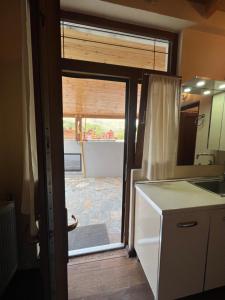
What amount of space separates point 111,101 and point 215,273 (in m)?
3.04

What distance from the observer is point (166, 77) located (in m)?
1.59

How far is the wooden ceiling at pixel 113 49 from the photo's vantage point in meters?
1.55

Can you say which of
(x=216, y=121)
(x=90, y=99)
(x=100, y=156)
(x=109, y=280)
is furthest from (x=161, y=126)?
(x=100, y=156)

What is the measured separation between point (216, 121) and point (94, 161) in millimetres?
3363

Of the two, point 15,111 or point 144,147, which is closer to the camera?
point 15,111

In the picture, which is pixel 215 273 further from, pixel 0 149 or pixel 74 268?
pixel 0 149

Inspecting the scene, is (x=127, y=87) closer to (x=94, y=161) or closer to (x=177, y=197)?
(x=177, y=197)

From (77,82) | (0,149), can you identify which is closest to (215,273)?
(0,149)

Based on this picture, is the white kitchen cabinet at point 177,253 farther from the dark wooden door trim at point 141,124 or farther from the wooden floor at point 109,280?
the dark wooden door trim at point 141,124

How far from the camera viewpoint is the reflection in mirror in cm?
183

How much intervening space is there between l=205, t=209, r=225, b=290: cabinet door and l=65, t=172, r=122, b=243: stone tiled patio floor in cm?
102

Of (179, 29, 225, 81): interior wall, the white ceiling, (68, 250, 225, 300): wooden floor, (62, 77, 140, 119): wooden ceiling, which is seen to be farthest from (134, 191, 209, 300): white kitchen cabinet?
(62, 77, 140, 119): wooden ceiling

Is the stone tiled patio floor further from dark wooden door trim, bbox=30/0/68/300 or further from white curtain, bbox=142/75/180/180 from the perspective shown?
dark wooden door trim, bbox=30/0/68/300

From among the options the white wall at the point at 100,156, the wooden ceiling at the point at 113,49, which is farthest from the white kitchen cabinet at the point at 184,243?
the white wall at the point at 100,156
